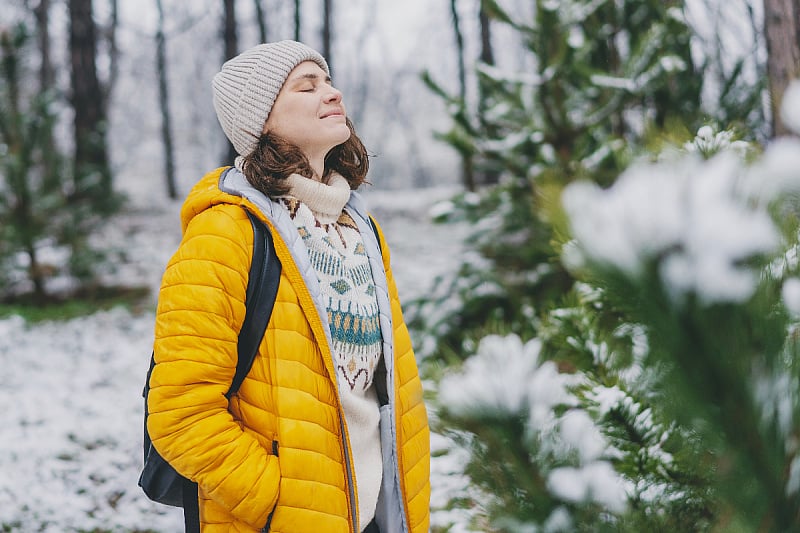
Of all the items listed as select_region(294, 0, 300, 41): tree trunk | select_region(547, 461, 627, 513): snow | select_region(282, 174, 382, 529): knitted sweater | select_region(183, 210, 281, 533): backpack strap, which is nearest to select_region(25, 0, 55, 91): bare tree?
select_region(294, 0, 300, 41): tree trunk

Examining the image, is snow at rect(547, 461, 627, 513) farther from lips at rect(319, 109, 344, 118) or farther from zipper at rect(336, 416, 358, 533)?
lips at rect(319, 109, 344, 118)

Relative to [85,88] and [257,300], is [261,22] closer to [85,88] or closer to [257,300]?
[85,88]

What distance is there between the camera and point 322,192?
1.63m

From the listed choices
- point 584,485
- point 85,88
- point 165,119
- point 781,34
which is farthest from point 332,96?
point 165,119

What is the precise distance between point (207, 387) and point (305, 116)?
75 centimetres

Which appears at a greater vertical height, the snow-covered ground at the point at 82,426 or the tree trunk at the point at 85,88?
the tree trunk at the point at 85,88

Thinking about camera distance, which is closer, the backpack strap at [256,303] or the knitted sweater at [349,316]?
the backpack strap at [256,303]

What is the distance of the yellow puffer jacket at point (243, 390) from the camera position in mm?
1364

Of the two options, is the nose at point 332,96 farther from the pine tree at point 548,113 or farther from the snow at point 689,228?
the pine tree at point 548,113

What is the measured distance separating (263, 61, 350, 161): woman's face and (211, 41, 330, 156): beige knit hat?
0.02m

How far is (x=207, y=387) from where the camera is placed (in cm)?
137

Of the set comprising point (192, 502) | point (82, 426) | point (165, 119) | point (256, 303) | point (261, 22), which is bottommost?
point (82, 426)

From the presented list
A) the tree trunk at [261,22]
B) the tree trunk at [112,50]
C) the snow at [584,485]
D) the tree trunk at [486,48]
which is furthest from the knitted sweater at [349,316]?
the tree trunk at [112,50]

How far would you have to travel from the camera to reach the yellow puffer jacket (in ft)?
4.48
